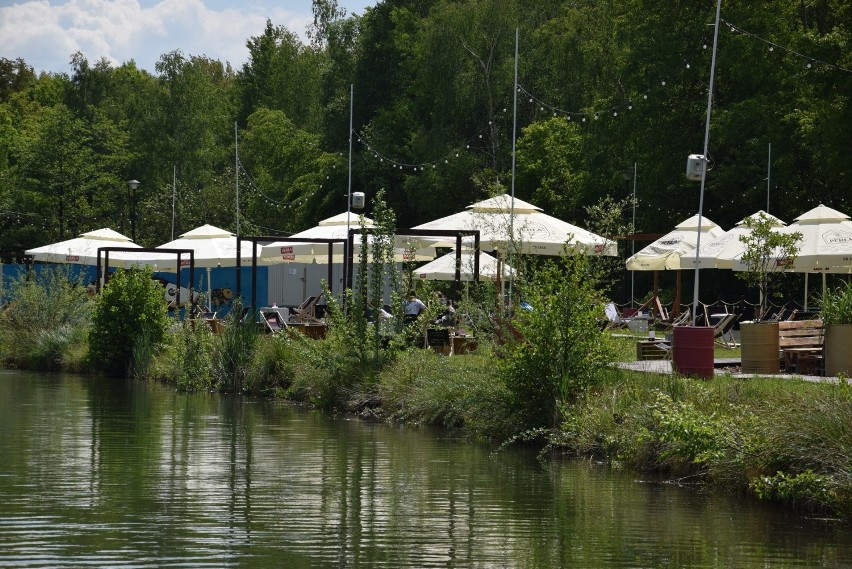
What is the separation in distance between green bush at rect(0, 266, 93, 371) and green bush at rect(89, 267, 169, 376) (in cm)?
170

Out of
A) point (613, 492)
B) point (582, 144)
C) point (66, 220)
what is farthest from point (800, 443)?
point (66, 220)

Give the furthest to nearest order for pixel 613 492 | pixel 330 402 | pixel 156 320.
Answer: pixel 156 320, pixel 330 402, pixel 613 492

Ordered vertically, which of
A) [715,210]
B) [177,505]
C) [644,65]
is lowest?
[177,505]

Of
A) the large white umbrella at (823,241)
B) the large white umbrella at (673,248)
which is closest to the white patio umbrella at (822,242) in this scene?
the large white umbrella at (823,241)

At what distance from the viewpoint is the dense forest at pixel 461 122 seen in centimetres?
3784

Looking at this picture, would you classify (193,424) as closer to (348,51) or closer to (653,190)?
(653,190)

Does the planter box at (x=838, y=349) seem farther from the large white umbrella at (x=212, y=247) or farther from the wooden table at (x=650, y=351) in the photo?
the large white umbrella at (x=212, y=247)

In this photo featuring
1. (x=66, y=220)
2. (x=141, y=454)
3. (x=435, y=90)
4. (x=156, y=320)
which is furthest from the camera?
(x=66, y=220)

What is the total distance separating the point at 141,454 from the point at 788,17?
28603mm

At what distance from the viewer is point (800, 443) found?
40.2ft

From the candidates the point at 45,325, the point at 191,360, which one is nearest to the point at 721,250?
the point at 191,360

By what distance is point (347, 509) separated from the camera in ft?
39.3

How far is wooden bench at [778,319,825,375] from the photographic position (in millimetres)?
18797

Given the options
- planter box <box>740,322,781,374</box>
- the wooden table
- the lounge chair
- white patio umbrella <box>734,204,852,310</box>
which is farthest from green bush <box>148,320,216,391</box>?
planter box <box>740,322,781,374</box>
